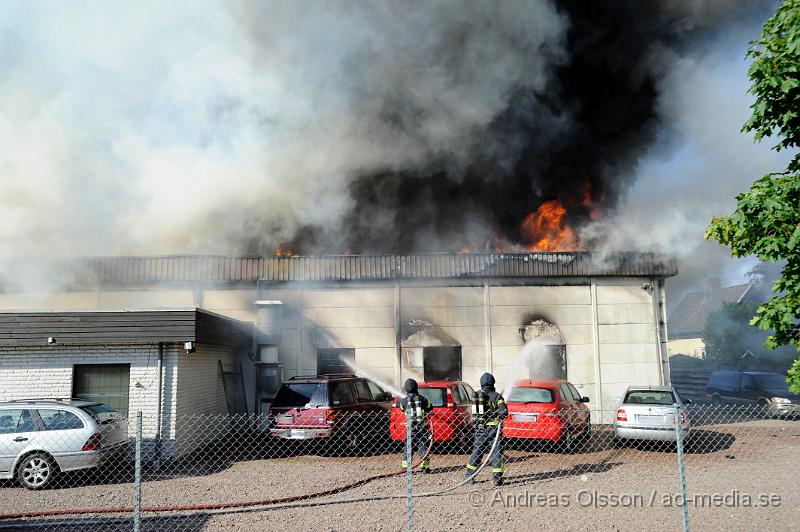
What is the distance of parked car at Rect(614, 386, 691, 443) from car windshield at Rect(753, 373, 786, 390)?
9.25 meters

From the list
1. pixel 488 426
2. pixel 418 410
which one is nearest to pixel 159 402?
pixel 418 410

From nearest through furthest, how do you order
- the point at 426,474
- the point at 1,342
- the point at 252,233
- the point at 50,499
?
the point at 50,499
the point at 426,474
the point at 1,342
the point at 252,233

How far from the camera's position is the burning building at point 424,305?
1593 cm

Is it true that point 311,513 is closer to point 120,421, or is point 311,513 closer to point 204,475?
point 204,475

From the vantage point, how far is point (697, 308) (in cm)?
4438

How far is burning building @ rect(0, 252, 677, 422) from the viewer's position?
1593cm

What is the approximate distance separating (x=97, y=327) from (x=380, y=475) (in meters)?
6.45

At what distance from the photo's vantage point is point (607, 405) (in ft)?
52.7

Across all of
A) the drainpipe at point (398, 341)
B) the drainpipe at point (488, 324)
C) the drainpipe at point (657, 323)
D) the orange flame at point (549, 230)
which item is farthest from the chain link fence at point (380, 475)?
the orange flame at point (549, 230)

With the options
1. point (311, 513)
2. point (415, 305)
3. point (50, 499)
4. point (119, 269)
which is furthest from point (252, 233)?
point (311, 513)

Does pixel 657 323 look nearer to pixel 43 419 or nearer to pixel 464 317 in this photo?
Answer: pixel 464 317

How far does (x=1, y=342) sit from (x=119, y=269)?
502 cm

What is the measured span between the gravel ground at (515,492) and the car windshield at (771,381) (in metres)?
7.50

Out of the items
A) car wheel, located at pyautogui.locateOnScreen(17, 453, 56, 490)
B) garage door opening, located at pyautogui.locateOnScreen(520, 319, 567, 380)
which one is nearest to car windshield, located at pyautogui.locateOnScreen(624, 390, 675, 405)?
garage door opening, located at pyautogui.locateOnScreen(520, 319, 567, 380)
